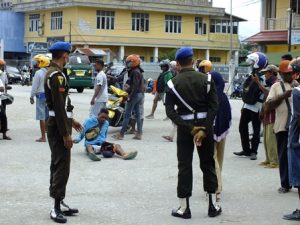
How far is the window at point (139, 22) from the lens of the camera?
68625 mm

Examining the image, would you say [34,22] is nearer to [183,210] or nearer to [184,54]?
[184,54]

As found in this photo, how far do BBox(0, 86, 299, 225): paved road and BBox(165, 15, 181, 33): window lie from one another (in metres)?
57.6

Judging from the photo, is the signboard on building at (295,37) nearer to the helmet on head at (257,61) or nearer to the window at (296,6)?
the window at (296,6)

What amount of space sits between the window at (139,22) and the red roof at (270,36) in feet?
110

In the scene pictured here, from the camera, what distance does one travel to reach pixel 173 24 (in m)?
71.2

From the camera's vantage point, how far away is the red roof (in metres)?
34.7

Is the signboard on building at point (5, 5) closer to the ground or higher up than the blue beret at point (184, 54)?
higher up

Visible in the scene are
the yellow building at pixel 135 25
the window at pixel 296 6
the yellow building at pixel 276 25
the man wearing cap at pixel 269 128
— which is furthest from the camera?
the yellow building at pixel 135 25

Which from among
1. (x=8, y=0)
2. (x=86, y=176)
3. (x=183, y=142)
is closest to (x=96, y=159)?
(x=86, y=176)

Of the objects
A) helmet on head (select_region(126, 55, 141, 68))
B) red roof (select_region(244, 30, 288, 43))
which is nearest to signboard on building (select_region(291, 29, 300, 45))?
red roof (select_region(244, 30, 288, 43))

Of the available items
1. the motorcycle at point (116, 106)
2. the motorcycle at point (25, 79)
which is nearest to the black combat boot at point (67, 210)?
the motorcycle at point (116, 106)

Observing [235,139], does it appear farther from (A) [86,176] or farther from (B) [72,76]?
(B) [72,76]

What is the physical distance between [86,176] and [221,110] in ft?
8.93

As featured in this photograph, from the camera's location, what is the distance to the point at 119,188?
9.45 meters
